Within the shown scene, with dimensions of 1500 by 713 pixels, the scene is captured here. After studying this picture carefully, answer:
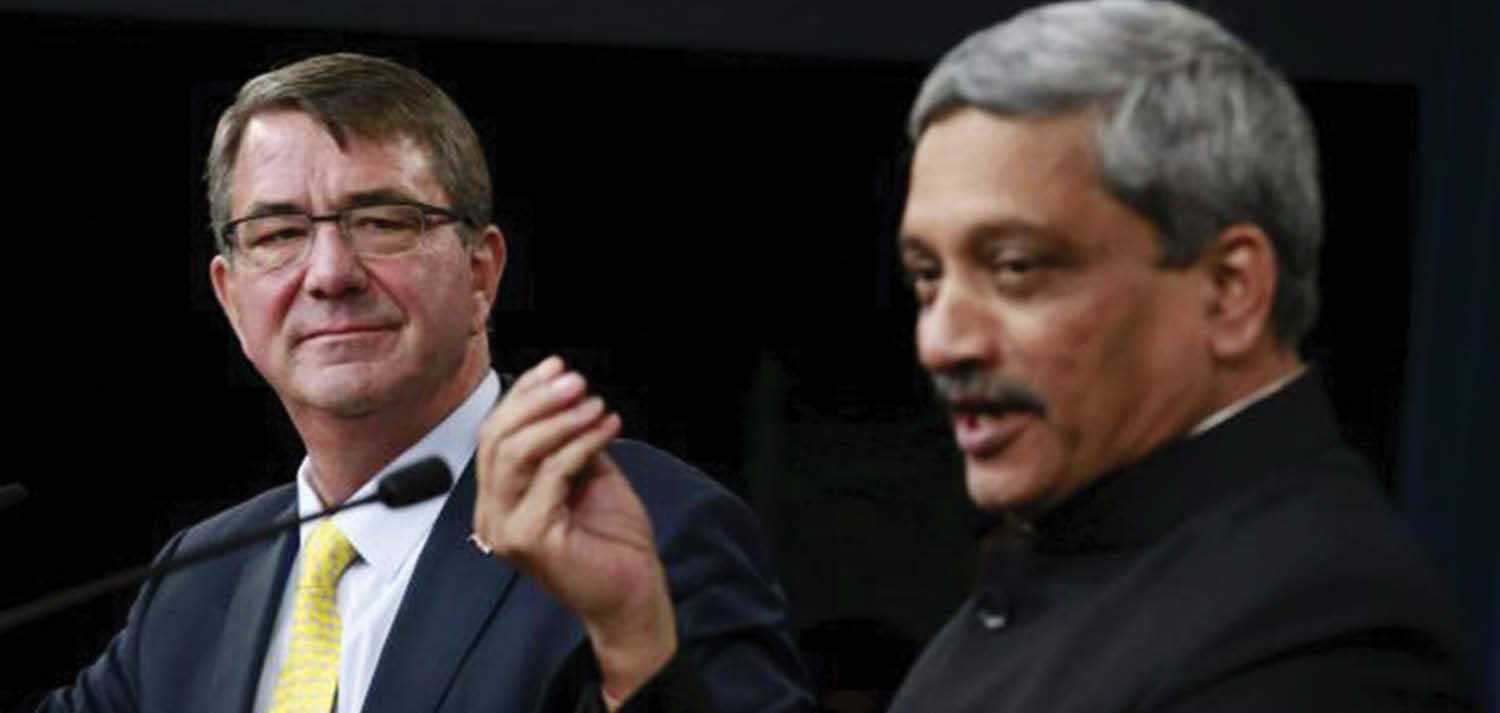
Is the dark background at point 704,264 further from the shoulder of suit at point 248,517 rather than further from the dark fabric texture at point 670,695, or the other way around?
the dark fabric texture at point 670,695

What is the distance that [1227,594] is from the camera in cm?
113

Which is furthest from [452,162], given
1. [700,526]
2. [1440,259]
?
[1440,259]

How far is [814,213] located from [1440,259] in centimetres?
79

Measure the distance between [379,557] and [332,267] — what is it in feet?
0.76

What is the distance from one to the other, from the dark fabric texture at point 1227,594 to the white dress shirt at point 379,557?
0.73 metres

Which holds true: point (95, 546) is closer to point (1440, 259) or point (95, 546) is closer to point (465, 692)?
point (465, 692)

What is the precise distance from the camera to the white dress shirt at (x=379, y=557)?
1.92 meters

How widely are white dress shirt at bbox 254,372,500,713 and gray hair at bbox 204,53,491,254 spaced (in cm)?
17

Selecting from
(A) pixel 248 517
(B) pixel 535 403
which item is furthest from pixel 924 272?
(A) pixel 248 517

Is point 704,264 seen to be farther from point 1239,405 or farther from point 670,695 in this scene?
point 1239,405

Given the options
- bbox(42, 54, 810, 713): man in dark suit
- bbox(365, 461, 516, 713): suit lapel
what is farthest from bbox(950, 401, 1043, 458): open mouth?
bbox(365, 461, 516, 713): suit lapel

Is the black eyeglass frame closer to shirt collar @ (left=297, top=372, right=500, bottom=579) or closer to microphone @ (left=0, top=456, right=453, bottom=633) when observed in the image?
shirt collar @ (left=297, top=372, right=500, bottom=579)

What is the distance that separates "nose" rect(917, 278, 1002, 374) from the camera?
1.17m

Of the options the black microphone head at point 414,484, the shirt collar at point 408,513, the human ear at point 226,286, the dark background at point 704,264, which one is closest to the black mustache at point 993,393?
the black microphone head at point 414,484
